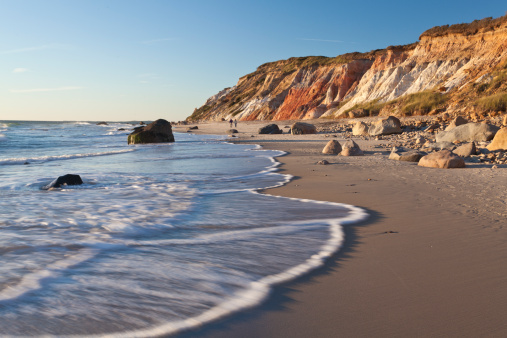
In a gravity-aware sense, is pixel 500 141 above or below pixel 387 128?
below

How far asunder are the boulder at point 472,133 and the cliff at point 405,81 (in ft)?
25.8

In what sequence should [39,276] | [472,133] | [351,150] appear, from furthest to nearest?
[472,133] → [351,150] → [39,276]

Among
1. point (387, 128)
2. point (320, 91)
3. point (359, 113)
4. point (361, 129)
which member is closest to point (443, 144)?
point (387, 128)

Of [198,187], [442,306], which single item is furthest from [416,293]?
[198,187]

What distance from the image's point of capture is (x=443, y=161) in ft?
26.6

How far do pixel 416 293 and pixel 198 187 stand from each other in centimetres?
482

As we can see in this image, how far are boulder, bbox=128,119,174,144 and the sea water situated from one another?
1569 centimetres

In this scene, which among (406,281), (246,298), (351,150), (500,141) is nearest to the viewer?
(246,298)

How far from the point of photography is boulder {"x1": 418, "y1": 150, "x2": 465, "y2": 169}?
8.05 meters

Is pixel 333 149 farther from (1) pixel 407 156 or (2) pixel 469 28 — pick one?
(2) pixel 469 28

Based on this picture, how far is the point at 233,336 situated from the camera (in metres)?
1.97

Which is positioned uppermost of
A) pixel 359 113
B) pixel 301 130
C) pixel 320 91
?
pixel 320 91

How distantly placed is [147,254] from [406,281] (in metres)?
1.94

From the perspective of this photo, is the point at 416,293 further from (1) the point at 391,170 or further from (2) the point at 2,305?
(1) the point at 391,170
